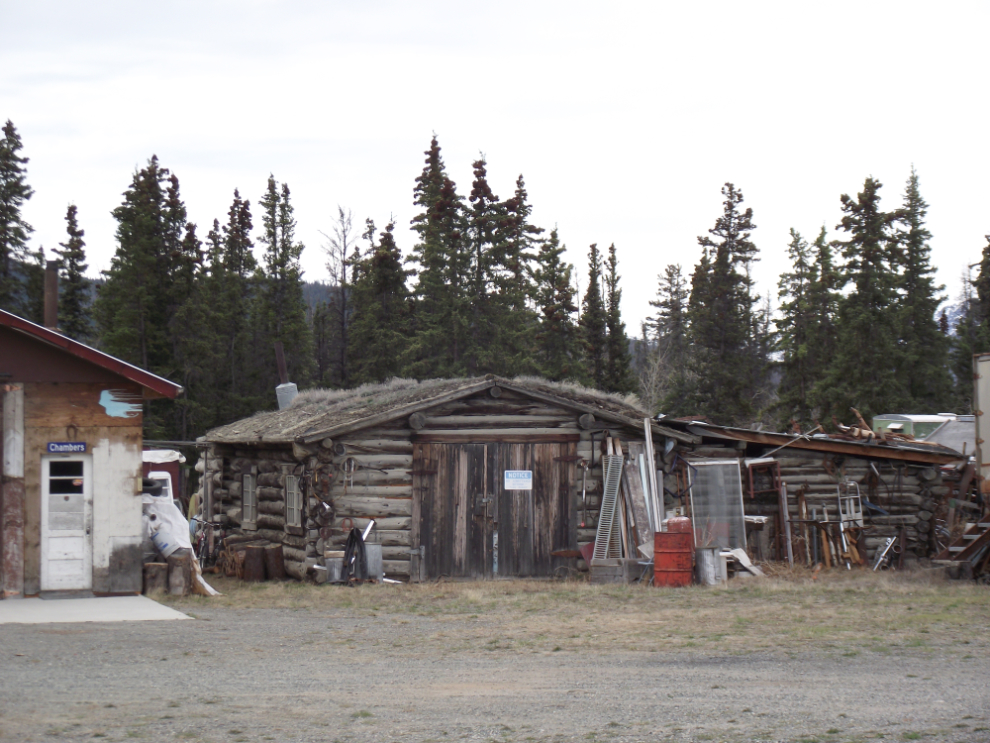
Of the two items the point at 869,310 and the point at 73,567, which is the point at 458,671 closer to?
the point at 73,567

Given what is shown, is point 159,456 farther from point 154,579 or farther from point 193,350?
point 193,350

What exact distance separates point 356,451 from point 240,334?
3392 centimetres

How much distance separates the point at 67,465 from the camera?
15.4 meters

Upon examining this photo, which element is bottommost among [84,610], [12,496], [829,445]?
[84,610]

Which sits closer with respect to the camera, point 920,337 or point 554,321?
point 920,337

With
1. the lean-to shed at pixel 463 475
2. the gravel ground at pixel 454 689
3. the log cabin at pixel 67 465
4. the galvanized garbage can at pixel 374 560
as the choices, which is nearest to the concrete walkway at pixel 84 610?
the log cabin at pixel 67 465

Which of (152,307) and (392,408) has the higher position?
(152,307)

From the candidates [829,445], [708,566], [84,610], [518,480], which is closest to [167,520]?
[84,610]

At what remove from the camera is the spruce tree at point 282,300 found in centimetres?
5012

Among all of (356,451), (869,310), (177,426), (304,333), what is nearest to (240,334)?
(304,333)

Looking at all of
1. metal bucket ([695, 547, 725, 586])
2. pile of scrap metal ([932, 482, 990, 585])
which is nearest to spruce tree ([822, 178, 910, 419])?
pile of scrap metal ([932, 482, 990, 585])

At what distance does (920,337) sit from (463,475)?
98.2ft

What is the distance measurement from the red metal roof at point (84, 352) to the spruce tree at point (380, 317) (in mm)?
29360

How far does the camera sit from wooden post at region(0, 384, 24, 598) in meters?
14.9
